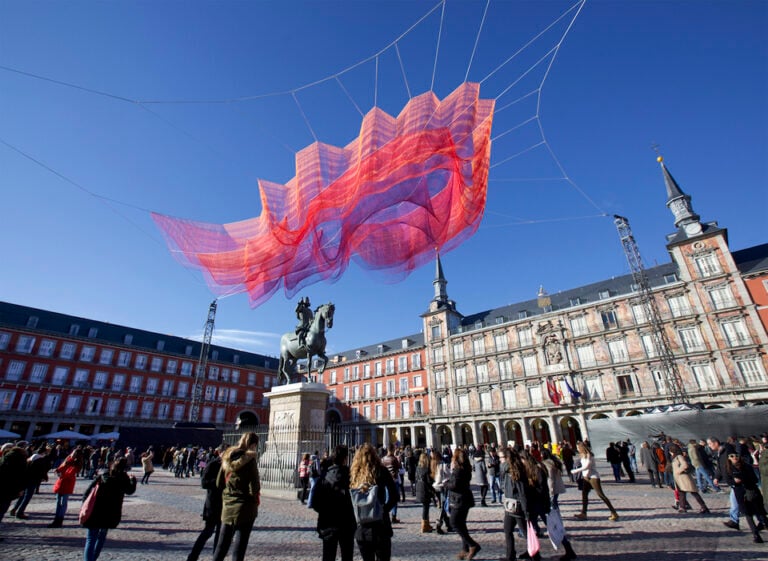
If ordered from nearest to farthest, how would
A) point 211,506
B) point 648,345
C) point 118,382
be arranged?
point 211,506 < point 648,345 < point 118,382

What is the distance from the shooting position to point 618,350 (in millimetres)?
30891

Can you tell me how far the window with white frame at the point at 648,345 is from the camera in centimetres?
2935

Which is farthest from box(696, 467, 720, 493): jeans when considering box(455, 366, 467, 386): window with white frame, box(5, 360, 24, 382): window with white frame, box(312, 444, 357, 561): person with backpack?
box(5, 360, 24, 382): window with white frame

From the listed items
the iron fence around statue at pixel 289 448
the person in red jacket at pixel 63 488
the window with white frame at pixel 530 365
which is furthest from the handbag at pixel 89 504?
the window with white frame at pixel 530 365

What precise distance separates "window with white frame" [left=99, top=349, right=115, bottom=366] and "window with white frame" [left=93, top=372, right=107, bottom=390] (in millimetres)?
1109

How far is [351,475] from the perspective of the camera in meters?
3.57

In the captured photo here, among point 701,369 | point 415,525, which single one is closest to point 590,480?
point 415,525

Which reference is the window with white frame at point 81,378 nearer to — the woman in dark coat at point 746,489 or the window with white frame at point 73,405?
the window with white frame at point 73,405

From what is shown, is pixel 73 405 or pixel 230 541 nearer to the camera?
pixel 230 541

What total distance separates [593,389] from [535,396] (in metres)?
4.82

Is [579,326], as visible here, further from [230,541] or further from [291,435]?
[230,541]

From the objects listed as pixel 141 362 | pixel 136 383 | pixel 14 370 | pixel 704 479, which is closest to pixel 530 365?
pixel 704 479

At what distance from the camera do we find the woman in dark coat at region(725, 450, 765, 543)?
5.46 meters

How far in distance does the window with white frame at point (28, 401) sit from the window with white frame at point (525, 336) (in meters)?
44.9
